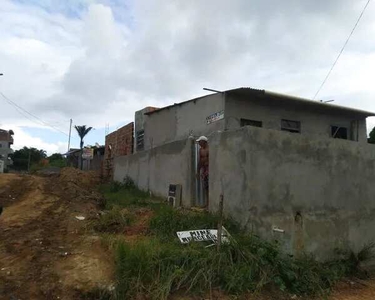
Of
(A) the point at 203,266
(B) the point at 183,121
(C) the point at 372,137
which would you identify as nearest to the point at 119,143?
(B) the point at 183,121

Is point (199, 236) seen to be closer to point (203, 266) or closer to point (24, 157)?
point (203, 266)

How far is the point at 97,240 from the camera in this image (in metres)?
6.75

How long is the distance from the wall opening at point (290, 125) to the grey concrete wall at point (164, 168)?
17.5 ft

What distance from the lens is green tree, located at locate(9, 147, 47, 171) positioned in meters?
59.3

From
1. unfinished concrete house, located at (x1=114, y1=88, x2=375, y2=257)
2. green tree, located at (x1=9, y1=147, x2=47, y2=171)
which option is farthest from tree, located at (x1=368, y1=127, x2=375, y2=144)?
green tree, located at (x1=9, y1=147, x2=47, y2=171)

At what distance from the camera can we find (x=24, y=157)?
6122cm

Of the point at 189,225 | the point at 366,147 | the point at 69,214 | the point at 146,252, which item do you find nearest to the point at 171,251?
the point at 146,252

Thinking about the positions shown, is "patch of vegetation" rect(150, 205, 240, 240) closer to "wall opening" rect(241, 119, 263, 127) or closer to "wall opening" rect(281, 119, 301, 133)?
"wall opening" rect(241, 119, 263, 127)

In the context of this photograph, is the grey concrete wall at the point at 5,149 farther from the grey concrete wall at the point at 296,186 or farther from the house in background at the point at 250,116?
the grey concrete wall at the point at 296,186

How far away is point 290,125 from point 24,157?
54.7 m

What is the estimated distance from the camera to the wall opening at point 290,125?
14.6 meters

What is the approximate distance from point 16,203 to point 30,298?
638 cm

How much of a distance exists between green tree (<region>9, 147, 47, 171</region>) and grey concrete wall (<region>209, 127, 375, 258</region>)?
55.8 m

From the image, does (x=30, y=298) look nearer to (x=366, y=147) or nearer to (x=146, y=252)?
(x=146, y=252)
